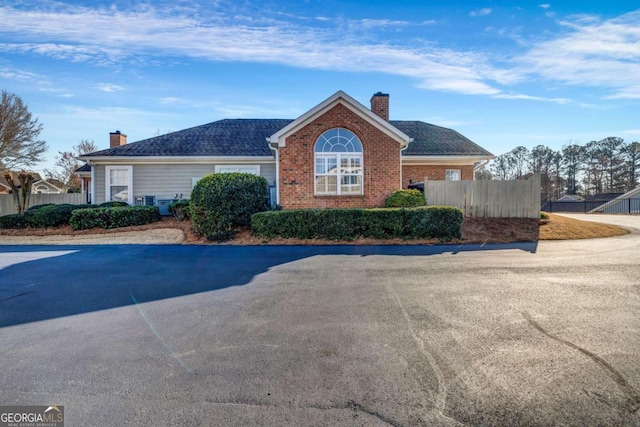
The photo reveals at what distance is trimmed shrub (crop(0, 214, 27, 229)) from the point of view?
1466 cm

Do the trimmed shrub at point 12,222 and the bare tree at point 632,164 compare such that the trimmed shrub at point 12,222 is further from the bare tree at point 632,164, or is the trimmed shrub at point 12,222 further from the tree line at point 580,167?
the bare tree at point 632,164

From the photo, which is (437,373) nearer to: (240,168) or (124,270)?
(124,270)

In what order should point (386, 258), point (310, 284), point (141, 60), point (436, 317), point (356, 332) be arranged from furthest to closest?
1. point (141, 60)
2. point (386, 258)
3. point (310, 284)
4. point (436, 317)
5. point (356, 332)

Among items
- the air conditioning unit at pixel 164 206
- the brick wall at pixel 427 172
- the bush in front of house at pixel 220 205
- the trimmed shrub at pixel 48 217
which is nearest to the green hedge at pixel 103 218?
the trimmed shrub at pixel 48 217

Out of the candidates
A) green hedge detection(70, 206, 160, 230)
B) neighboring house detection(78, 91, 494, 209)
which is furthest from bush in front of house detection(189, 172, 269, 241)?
green hedge detection(70, 206, 160, 230)

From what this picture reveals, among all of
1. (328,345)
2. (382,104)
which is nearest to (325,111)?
(382,104)

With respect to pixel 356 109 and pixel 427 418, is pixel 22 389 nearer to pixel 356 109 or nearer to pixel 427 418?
pixel 427 418

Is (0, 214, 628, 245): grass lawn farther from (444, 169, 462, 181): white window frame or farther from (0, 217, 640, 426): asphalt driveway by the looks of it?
(444, 169, 462, 181): white window frame

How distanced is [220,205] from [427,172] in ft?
39.3

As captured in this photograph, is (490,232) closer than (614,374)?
No

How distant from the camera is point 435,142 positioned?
62.4ft

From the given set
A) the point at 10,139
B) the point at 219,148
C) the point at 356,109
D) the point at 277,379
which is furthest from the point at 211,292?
the point at 10,139

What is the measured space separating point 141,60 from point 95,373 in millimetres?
13452

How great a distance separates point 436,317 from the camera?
4.15m
